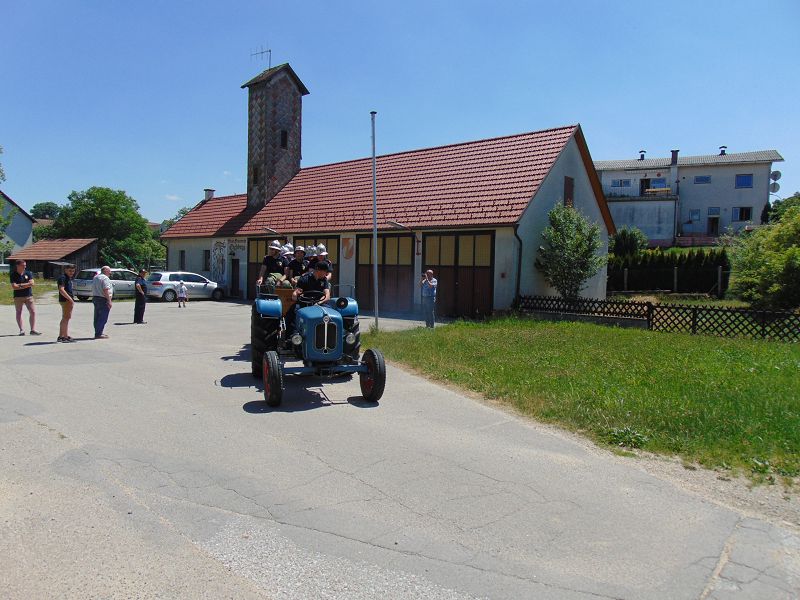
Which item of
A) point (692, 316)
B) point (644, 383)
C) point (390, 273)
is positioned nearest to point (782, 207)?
point (692, 316)

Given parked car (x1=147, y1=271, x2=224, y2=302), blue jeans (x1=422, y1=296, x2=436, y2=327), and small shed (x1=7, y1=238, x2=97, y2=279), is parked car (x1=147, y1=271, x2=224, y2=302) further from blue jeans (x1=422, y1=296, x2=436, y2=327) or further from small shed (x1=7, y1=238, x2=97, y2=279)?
small shed (x1=7, y1=238, x2=97, y2=279)

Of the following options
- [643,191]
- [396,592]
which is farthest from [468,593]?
[643,191]

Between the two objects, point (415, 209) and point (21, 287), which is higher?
point (415, 209)

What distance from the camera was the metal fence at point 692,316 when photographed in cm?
1401

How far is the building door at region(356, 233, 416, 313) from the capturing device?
22.0m

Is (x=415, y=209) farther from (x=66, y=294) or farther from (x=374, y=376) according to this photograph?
(x=374, y=376)

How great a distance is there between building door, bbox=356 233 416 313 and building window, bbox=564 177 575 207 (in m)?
5.63

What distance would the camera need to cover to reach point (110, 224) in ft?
212

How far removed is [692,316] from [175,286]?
871 inches

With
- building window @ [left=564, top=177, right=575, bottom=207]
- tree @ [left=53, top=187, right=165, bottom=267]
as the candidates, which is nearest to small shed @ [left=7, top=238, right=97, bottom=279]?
tree @ [left=53, top=187, right=165, bottom=267]

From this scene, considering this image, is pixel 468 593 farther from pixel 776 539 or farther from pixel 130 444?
pixel 130 444

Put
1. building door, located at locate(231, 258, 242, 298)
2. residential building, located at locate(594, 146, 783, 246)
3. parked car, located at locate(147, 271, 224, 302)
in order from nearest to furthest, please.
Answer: parked car, located at locate(147, 271, 224, 302), building door, located at locate(231, 258, 242, 298), residential building, located at locate(594, 146, 783, 246)

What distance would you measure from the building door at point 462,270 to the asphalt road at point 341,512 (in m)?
12.0

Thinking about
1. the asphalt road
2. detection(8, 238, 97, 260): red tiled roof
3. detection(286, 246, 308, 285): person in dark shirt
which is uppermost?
detection(8, 238, 97, 260): red tiled roof
